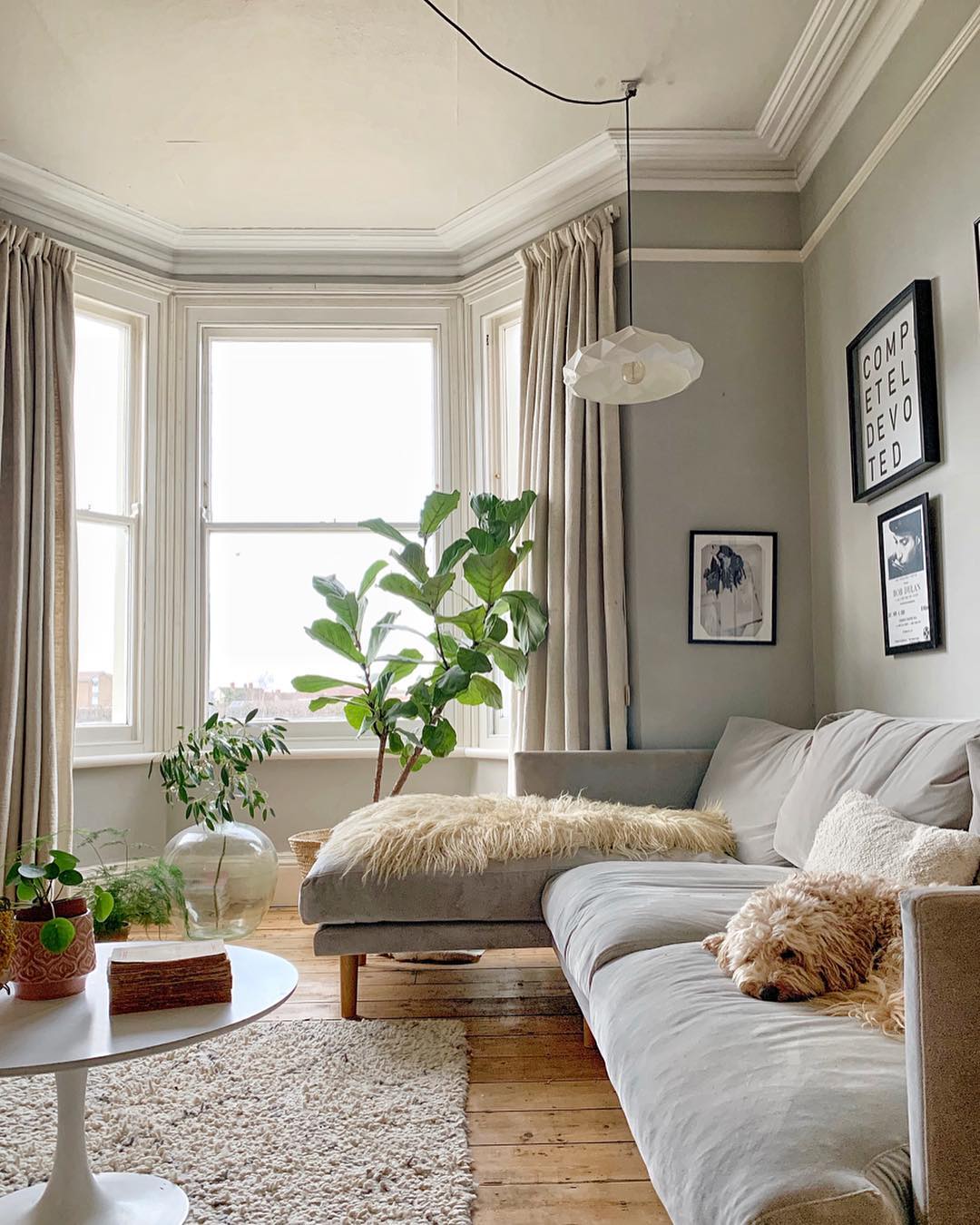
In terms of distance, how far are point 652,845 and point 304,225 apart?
3072mm

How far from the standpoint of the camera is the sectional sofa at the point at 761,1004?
3.21ft

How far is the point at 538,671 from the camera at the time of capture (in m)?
3.83

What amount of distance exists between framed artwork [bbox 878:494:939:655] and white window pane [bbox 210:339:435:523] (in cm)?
216

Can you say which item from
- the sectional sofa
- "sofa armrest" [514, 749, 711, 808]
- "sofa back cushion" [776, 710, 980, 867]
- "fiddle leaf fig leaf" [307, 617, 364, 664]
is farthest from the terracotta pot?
"fiddle leaf fig leaf" [307, 617, 364, 664]

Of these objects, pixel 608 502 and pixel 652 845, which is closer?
pixel 652 845

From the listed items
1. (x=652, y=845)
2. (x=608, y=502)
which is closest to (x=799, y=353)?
(x=608, y=502)

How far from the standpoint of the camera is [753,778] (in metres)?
3.00

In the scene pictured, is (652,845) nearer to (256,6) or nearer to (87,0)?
(256,6)

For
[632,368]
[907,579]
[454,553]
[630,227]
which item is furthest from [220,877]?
[630,227]

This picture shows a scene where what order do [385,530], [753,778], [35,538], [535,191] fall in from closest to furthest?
[753,778], [35,538], [385,530], [535,191]

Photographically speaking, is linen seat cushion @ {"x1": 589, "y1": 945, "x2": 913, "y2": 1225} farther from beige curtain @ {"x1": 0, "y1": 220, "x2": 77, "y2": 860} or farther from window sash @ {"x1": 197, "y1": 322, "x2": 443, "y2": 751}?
window sash @ {"x1": 197, "y1": 322, "x2": 443, "y2": 751}

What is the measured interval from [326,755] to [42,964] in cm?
262

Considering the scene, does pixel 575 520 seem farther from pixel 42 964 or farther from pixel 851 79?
pixel 42 964

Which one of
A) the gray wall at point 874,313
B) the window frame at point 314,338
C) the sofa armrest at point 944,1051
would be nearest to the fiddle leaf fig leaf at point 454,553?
the window frame at point 314,338
